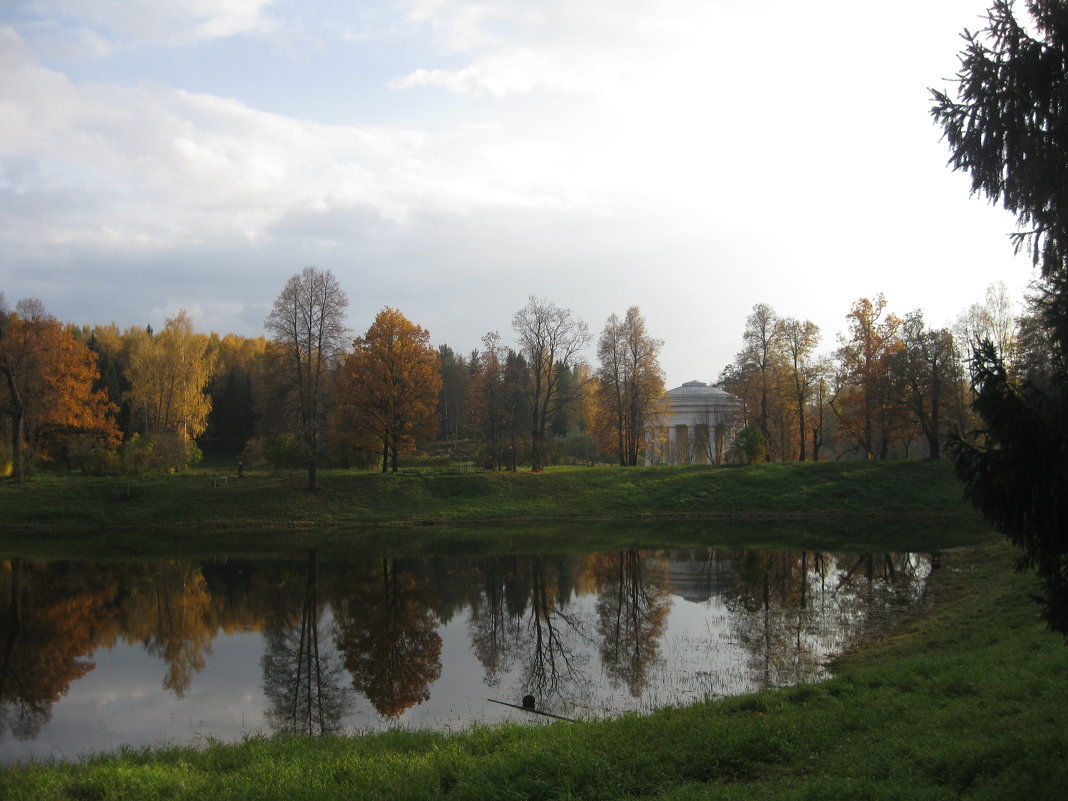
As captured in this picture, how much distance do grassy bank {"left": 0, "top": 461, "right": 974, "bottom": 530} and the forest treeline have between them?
2.85 meters

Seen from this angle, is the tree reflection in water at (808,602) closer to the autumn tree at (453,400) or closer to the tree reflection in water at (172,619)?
the tree reflection in water at (172,619)

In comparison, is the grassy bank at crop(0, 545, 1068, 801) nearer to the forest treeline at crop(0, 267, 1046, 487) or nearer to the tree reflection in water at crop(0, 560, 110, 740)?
the tree reflection in water at crop(0, 560, 110, 740)

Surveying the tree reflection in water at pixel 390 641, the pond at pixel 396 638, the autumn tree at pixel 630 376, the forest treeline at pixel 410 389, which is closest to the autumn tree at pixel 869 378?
the forest treeline at pixel 410 389

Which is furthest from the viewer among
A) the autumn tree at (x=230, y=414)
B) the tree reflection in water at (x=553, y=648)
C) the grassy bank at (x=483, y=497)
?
the autumn tree at (x=230, y=414)

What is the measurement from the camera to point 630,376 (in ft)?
180

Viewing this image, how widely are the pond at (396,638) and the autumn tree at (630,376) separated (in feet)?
91.9

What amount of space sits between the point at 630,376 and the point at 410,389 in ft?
54.5

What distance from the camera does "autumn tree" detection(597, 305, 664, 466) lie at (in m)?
54.4

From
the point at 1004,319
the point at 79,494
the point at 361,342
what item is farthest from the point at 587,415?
the point at 79,494

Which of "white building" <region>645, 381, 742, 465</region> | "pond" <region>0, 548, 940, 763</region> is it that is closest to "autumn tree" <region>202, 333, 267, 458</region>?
"white building" <region>645, 381, 742, 465</region>

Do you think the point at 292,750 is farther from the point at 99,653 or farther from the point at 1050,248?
the point at 1050,248

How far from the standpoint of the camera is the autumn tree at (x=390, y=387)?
153 feet

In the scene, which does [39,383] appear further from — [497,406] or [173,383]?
[497,406]

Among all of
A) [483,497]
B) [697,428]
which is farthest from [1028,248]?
[697,428]
